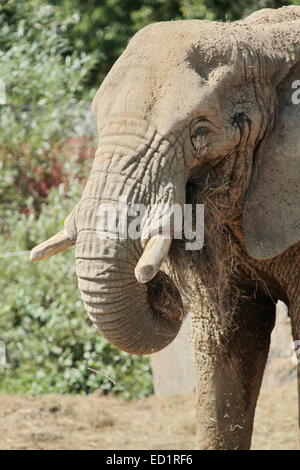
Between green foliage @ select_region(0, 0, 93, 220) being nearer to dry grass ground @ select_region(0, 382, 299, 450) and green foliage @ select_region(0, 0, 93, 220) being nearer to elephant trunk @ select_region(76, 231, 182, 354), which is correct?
dry grass ground @ select_region(0, 382, 299, 450)

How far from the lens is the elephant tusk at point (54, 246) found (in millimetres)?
4430

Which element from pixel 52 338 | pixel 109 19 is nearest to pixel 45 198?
pixel 52 338

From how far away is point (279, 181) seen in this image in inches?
176

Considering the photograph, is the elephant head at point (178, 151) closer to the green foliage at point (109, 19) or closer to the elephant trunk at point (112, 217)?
the elephant trunk at point (112, 217)

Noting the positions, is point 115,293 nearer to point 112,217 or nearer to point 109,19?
point 112,217

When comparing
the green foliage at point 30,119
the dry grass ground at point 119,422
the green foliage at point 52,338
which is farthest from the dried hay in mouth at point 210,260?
the green foliage at point 30,119

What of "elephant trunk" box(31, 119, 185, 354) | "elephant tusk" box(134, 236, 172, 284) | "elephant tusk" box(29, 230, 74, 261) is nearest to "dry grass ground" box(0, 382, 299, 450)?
"elephant tusk" box(29, 230, 74, 261)

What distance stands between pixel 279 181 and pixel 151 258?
0.82 metres

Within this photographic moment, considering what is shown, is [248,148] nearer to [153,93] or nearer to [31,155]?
[153,93]

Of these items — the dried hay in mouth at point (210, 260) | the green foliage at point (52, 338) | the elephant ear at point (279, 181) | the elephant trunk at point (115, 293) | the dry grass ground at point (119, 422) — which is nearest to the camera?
the elephant trunk at point (115, 293)

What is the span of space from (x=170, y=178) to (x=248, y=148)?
445mm

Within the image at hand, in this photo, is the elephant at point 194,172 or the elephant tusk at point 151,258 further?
the elephant at point 194,172

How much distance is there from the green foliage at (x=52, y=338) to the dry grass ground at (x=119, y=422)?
276 millimetres

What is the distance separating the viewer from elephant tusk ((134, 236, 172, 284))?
3.88 meters
